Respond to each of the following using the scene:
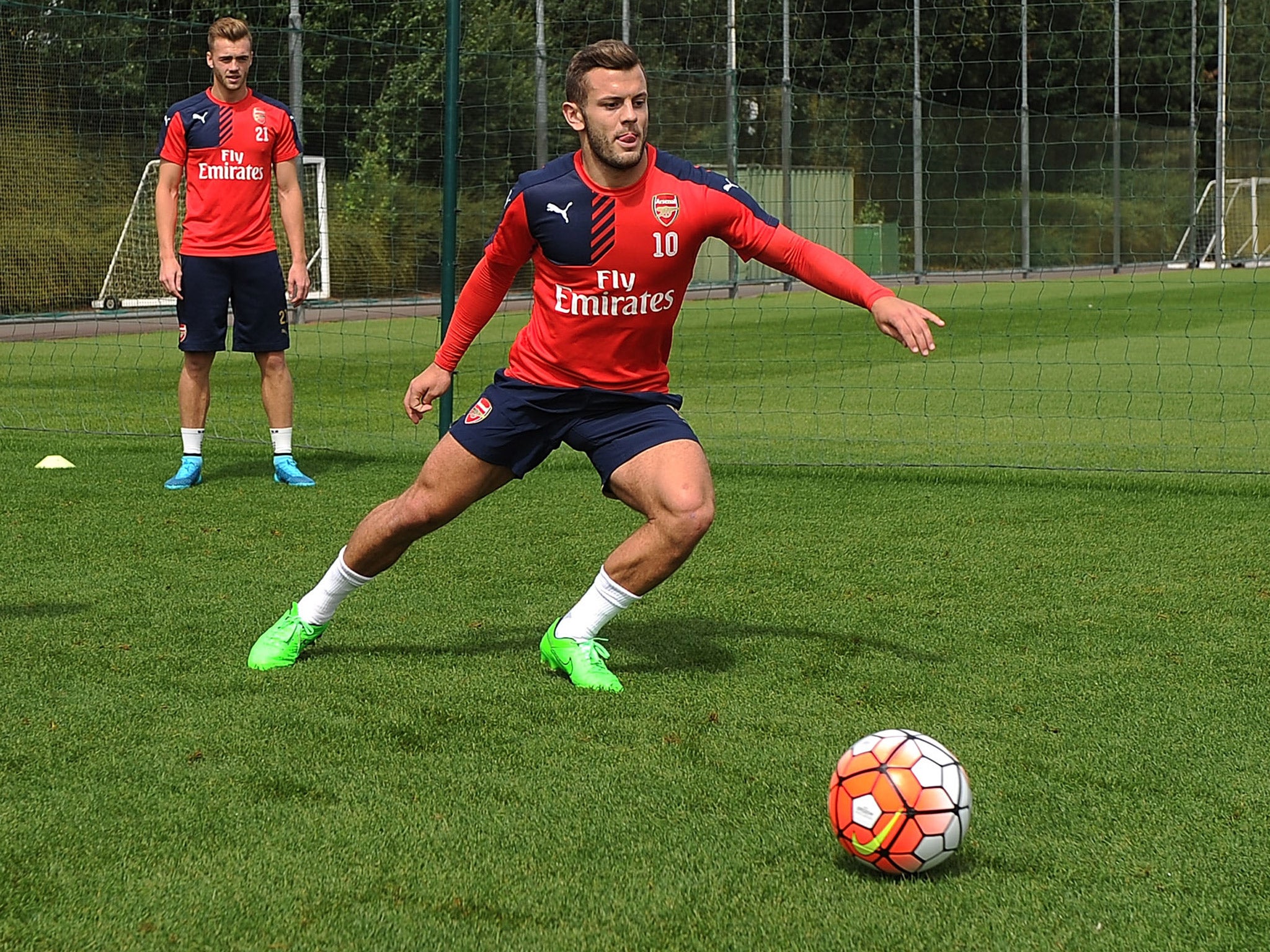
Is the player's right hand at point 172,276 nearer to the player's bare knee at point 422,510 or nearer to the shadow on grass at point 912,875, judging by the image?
the player's bare knee at point 422,510

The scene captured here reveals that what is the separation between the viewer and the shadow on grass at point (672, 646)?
4824 mm

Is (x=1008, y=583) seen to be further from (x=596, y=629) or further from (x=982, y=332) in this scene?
(x=982, y=332)

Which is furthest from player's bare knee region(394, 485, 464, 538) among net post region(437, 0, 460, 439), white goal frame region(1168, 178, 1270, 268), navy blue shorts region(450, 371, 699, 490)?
white goal frame region(1168, 178, 1270, 268)

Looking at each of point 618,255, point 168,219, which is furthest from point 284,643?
point 168,219

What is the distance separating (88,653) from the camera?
15.8ft

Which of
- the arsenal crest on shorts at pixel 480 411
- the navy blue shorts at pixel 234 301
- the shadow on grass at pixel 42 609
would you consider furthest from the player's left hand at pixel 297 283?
the arsenal crest on shorts at pixel 480 411

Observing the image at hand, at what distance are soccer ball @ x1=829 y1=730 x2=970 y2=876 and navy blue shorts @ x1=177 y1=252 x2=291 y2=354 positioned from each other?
17.9ft

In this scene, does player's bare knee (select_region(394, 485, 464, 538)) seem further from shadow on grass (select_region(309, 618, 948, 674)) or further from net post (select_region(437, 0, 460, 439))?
net post (select_region(437, 0, 460, 439))

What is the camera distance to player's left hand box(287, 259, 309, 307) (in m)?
8.18

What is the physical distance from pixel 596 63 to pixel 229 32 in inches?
155

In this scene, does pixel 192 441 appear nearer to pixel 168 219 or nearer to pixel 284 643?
pixel 168 219

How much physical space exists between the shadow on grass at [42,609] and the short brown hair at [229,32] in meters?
3.37

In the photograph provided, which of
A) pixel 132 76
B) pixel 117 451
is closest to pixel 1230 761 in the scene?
pixel 117 451

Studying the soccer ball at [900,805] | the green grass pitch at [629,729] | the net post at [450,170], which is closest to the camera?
the green grass pitch at [629,729]
